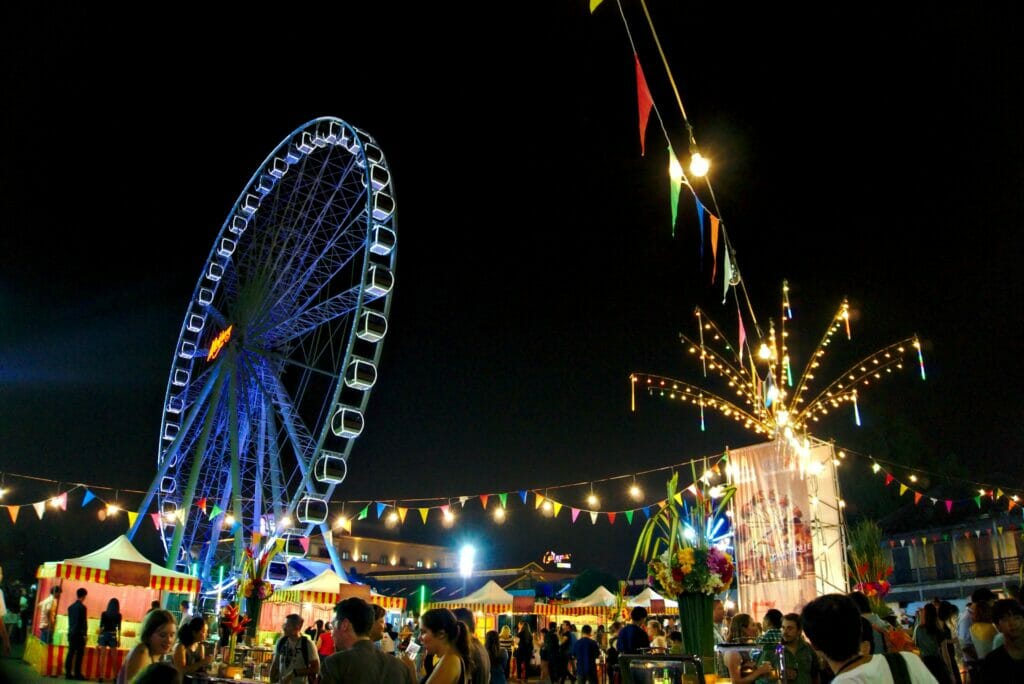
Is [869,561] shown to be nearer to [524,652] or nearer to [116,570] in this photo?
[524,652]

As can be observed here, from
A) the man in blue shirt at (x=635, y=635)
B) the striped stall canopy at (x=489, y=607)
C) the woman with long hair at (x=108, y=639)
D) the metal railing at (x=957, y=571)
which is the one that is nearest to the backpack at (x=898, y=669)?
the man in blue shirt at (x=635, y=635)

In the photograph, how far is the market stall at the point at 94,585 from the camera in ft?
47.9

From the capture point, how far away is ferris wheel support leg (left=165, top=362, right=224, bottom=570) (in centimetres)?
2244

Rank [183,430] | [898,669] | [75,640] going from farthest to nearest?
[183,430] < [75,640] < [898,669]

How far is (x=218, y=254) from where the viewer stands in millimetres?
25812

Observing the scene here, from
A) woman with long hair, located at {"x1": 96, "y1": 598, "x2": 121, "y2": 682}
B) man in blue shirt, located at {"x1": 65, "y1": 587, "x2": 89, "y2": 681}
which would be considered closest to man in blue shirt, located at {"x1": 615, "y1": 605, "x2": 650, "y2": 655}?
man in blue shirt, located at {"x1": 65, "y1": 587, "x2": 89, "y2": 681}

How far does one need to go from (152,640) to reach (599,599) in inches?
817

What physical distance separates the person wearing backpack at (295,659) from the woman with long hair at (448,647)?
2.77m

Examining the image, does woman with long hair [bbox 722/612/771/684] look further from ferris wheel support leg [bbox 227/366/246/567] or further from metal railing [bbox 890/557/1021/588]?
metal railing [bbox 890/557/1021/588]

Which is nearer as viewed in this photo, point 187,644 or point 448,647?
point 448,647

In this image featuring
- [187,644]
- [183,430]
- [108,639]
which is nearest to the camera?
[187,644]

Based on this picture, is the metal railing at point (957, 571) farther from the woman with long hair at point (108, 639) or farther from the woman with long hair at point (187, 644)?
the woman with long hair at point (187, 644)

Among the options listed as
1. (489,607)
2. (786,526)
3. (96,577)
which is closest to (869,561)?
(786,526)

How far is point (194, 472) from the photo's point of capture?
22.4 metres
